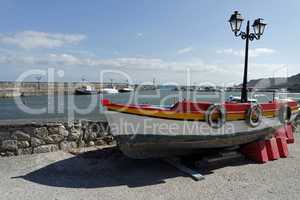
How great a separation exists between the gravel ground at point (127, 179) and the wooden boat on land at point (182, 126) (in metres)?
0.59

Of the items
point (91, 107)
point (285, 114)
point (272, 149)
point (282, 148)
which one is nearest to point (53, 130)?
point (272, 149)

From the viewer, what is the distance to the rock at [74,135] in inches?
268

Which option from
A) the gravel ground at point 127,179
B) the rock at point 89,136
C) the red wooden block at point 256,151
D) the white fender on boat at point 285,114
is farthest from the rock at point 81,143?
the white fender on boat at point 285,114

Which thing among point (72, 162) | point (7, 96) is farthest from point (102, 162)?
point (7, 96)

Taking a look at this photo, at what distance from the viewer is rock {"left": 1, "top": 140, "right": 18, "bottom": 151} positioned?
236 inches

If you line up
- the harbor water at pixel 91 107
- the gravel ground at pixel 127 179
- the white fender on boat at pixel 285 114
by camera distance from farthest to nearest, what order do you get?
the harbor water at pixel 91 107, the white fender on boat at pixel 285 114, the gravel ground at pixel 127 179

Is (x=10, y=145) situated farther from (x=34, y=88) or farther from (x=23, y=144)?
(x=34, y=88)

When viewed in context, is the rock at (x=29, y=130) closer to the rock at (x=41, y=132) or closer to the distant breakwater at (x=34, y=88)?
the rock at (x=41, y=132)

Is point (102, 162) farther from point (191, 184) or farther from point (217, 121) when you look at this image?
point (217, 121)

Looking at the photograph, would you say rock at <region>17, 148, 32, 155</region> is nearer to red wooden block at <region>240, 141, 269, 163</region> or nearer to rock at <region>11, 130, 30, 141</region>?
rock at <region>11, 130, 30, 141</region>

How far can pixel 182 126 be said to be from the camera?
536 cm

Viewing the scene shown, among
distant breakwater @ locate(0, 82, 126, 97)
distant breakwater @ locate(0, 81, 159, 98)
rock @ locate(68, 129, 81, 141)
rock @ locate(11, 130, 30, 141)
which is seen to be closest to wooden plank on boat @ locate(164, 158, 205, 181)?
rock @ locate(68, 129, 81, 141)

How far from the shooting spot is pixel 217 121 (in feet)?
18.9

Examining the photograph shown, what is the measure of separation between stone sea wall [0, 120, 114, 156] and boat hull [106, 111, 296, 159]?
1.98 meters
